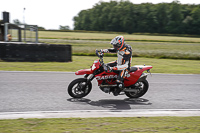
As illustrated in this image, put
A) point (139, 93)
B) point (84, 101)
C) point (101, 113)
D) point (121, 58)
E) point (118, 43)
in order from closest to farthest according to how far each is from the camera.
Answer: point (101, 113) → point (118, 43) → point (84, 101) → point (121, 58) → point (139, 93)

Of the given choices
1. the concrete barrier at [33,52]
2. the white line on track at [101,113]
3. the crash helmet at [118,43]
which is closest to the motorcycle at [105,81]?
the crash helmet at [118,43]

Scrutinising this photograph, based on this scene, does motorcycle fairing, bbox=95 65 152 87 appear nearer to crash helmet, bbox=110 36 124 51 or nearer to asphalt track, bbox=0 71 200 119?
asphalt track, bbox=0 71 200 119

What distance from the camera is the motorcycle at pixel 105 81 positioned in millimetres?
7379

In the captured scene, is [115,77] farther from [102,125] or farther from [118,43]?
[102,125]

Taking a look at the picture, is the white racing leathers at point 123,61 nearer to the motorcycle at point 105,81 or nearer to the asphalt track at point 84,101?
the motorcycle at point 105,81

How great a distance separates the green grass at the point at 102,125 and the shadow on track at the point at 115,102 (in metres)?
1.43

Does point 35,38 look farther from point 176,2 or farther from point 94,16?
point 94,16

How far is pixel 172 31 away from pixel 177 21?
4.18 m

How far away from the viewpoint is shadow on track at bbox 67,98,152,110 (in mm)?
7004

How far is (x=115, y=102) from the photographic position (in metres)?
7.48

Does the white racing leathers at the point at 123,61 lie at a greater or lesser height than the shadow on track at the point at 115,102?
greater

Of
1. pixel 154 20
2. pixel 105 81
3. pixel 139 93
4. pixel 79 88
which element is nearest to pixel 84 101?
pixel 79 88

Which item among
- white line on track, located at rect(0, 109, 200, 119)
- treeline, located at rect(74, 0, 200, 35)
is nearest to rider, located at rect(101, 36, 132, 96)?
white line on track, located at rect(0, 109, 200, 119)

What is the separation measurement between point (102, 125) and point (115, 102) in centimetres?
247
